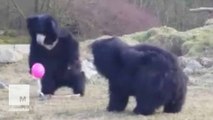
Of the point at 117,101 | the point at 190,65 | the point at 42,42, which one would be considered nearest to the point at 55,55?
the point at 42,42

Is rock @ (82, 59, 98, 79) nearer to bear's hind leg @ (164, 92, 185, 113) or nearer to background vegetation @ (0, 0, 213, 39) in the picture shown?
bear's hind leg @ (164, 92, 185, 113)

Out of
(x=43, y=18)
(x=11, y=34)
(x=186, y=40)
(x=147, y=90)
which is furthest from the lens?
(x=11, y=34)

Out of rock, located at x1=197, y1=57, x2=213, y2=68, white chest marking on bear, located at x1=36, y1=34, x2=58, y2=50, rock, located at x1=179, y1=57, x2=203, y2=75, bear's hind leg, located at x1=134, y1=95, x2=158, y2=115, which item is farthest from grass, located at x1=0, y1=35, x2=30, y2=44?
bear's hind leg, located at x1=134, y1=95, x2=158, y2=115

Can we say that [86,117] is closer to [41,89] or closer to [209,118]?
[209,118]

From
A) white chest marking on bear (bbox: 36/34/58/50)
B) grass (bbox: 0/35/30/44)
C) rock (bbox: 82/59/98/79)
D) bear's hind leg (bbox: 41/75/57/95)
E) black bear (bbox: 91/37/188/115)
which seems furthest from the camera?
grass (bbox: 0/35/30/44)

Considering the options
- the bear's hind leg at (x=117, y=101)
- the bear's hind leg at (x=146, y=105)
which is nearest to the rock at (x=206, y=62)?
the bear's hind leg at (x=117, y=101)

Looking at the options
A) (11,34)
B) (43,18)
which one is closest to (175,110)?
(43,18)

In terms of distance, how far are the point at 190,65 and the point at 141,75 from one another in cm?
602

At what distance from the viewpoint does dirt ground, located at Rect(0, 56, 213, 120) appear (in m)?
8.38

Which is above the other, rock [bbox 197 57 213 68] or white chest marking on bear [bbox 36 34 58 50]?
white chest marking on bear [bbox 36 34 58 50]

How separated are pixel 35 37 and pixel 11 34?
16680 millimetres

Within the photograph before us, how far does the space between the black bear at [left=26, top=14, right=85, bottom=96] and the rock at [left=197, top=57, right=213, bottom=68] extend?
4.56 meters

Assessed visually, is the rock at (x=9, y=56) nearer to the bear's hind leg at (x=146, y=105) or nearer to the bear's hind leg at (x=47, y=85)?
the bear's hind leg at (x=47, y=85)

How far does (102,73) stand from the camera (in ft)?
28.7
